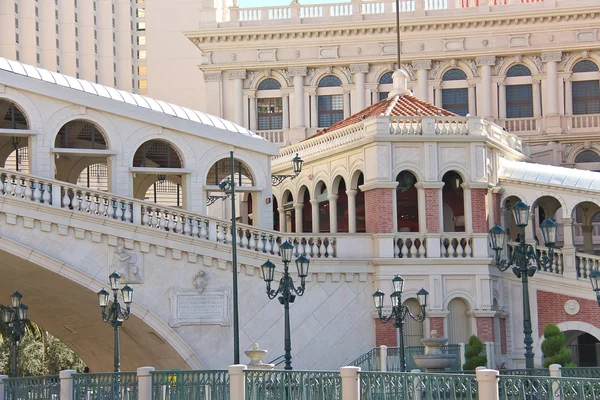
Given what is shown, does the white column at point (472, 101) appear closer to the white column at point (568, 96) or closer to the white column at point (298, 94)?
the white column at point (568, 96)

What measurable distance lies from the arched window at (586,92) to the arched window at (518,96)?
1.77 metres

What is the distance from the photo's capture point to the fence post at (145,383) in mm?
26902

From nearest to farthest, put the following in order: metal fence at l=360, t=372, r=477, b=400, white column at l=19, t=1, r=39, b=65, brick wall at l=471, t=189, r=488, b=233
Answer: metal fence at l=360, t=372, r=477, b=400 → brick wall at l=471, t=189, r=488, b=233 → white column at l=19, t=1, r=39, b=65

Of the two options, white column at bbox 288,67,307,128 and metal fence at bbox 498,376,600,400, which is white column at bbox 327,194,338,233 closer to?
white column at bbox 288,67,307,128

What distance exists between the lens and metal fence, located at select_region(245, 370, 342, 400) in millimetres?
24391

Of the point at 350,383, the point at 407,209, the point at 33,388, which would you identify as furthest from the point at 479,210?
the point at 350,383

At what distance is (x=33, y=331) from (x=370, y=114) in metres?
22.9

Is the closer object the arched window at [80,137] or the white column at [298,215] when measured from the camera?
the arched window at [80,137]

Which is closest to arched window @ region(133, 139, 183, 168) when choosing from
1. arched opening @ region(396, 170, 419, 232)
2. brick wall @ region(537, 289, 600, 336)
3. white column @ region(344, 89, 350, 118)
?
arched opening @ region(396, 170, 419, 232)

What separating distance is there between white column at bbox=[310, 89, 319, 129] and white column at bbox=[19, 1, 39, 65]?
56056mm

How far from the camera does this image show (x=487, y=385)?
21109mm

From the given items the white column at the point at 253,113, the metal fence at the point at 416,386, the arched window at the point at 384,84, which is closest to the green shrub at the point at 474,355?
the metal fence at the point at 416,386

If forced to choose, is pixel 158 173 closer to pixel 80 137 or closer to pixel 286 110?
pixel 80 137

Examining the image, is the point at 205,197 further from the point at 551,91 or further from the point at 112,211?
the point at 551,91
